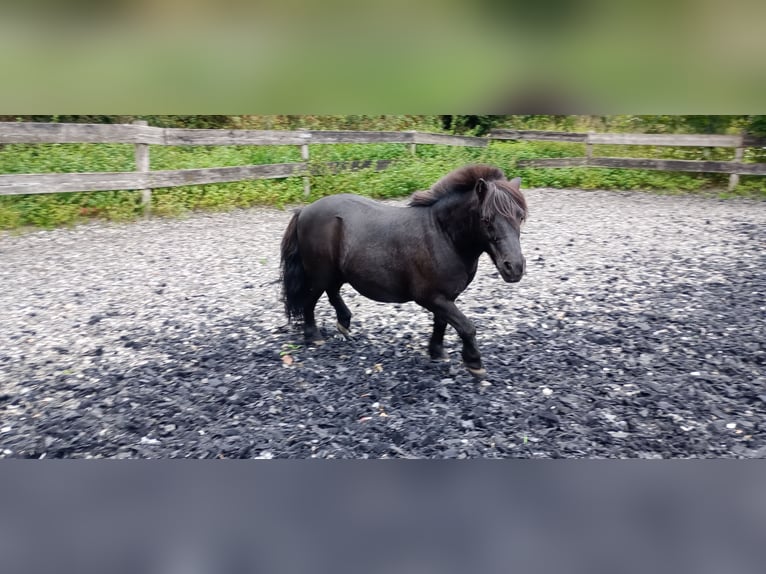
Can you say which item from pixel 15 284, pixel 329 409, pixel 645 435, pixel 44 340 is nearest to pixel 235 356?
pixel 329 409

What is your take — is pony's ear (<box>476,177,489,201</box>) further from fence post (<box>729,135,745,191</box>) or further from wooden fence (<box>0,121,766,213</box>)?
fence post (<box>729,135,745,191</box>)

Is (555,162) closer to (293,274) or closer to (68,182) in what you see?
(68,182)

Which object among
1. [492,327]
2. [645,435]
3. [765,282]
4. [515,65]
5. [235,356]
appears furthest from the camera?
[765,282]

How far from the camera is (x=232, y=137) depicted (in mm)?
8656

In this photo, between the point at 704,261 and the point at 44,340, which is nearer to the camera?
the point at 44,340

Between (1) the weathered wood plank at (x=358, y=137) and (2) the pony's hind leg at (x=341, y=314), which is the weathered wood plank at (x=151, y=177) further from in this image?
(2) the pony's hind leg at (x=341, y=314)

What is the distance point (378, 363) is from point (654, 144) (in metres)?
7.77

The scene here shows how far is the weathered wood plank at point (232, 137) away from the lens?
8141mm

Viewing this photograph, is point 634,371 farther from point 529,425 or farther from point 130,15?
point 130,15

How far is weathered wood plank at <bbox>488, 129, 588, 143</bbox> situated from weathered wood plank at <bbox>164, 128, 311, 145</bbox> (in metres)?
5.10

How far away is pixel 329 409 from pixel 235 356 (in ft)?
3.36

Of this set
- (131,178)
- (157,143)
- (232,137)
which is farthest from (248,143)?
(131,178)

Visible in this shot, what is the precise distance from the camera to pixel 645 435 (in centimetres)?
269

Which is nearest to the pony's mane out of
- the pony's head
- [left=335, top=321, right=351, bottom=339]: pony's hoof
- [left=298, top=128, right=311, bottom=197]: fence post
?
the pony's head
